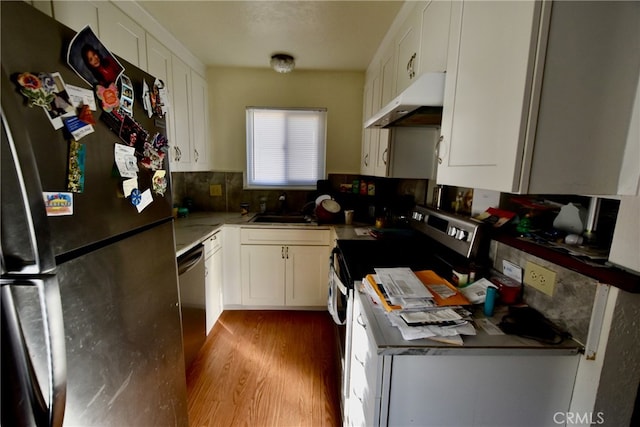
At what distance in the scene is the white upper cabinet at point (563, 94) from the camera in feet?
2.13

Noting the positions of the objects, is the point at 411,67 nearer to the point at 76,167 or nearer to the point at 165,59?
the point at 76,167

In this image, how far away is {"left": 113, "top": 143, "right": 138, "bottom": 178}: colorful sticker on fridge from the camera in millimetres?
839

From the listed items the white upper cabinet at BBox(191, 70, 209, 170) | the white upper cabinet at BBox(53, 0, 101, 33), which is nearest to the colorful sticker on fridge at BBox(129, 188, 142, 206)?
the white upper cabinet at BBox(53, 0, 101, 33)

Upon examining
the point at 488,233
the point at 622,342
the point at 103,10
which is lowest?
the point at 622,342

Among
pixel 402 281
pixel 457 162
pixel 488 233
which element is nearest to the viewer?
pixel 457 162

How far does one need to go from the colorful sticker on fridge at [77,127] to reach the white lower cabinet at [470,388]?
3.35 feet

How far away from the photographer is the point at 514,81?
0.69 m

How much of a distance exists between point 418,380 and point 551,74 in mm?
931

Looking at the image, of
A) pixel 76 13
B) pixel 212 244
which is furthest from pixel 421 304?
pixel 76 13

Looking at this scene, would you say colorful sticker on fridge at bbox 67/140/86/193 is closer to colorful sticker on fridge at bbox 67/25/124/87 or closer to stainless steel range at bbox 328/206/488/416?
colorful sticker on fridge at bbox 67/25/124/87

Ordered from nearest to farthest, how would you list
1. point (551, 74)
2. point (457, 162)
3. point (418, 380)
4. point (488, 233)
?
1. point (551, 74)
2. point (418, 380)
3. point (457, 162)
4. point (488, 233)

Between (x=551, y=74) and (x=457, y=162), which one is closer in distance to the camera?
(x=551, y=74)

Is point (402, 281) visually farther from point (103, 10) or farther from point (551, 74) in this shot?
point (103, 10)

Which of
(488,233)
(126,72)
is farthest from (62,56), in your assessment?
(488,233)
